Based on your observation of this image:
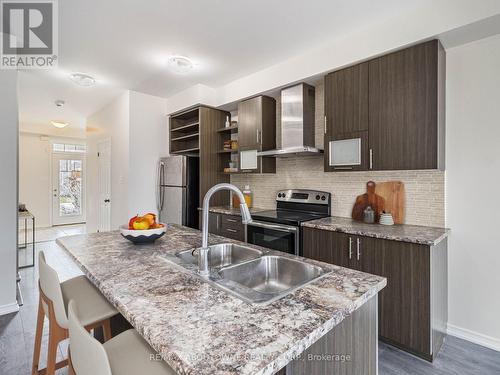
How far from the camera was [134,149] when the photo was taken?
4.05 metres

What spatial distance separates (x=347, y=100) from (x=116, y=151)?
3.71 meters

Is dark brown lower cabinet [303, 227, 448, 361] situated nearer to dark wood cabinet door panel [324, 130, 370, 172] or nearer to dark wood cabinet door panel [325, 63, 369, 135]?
dark wood cabinet door panel [324, 130, 370, 172]

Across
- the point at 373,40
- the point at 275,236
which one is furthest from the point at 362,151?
the point at 275,236

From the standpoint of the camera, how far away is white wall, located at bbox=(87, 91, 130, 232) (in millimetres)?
4094

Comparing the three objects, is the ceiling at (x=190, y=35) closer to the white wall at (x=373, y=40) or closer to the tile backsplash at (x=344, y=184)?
the white wall at (x=373, y=40)

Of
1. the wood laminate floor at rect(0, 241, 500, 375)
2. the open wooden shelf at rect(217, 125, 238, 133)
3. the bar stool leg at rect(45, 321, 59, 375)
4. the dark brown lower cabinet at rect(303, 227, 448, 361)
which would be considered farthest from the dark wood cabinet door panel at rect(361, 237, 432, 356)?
the open wooden shelf at rect(217, 125, 238, 133)

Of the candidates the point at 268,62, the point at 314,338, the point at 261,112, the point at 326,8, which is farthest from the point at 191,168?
the point at 314,338

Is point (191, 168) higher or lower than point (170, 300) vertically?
higher

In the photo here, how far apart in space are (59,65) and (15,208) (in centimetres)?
177

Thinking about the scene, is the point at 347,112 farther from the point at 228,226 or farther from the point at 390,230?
the point at 228,226

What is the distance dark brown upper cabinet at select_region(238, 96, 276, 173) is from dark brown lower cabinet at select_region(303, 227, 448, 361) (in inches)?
61.4

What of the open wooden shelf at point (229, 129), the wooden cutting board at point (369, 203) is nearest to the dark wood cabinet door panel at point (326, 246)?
the wooden cutting board at point (369, 203)

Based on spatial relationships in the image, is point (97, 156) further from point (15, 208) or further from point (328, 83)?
point (328, 83)

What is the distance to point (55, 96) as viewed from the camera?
171 inches
